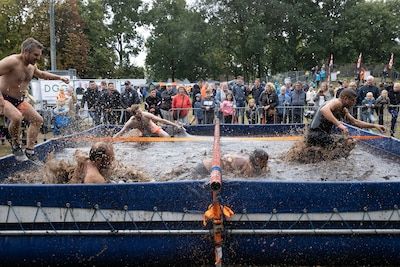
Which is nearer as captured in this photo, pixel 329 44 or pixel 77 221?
pixel 77 221

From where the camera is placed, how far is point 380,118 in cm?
1349

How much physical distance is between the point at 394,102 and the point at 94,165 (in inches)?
454

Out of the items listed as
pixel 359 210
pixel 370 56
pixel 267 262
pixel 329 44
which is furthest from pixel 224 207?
pixel 370 56

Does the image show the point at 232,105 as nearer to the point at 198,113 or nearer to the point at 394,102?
the point at 198,113

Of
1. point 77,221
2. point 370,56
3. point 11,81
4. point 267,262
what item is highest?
point 370,56

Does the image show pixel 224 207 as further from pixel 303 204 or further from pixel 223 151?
pixel 223 151

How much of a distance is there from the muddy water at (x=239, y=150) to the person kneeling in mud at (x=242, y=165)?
14cm

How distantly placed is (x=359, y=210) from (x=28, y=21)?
40.2m

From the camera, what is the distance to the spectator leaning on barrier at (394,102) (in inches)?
519

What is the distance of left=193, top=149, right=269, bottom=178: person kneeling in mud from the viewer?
257 inches

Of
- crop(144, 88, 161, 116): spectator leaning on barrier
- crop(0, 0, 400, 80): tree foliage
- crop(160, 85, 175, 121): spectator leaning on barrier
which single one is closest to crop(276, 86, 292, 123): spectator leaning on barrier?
crop(160, 85, 175, 121): spectator leaning on barrier

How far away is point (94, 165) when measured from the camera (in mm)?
5426

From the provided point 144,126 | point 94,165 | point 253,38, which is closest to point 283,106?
point 144,126

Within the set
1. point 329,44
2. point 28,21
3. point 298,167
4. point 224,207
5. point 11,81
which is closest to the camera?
point 224,207
